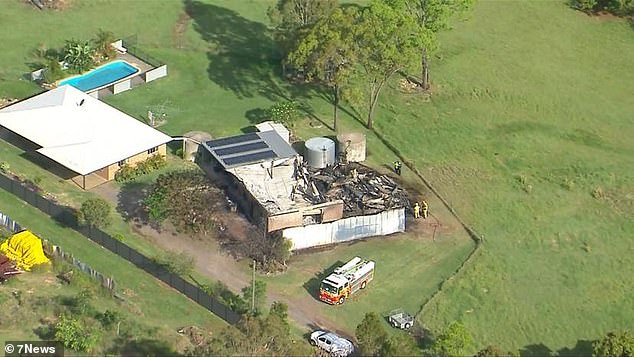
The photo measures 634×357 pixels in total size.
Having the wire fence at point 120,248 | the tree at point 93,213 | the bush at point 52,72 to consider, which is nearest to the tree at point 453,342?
the wire fence at point 120,248

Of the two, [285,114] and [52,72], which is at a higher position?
[285,114]

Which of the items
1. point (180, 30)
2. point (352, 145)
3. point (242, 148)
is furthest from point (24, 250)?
point (180, 30)

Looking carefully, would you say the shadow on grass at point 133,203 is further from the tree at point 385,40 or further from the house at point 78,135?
the tree at point 385,40

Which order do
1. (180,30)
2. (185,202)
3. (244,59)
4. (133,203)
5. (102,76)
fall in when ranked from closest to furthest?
(185,202), (133,203), (102,76), (244,59), (180,30)

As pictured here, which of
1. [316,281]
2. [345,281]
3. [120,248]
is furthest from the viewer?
[120,248]

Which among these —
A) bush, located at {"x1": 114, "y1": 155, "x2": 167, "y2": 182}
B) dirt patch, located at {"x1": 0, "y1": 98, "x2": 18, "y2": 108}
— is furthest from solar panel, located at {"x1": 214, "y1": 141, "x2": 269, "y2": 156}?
dirt patch, located at {"x1": 0, "y1": 98, "x2": 18, "y2": 108}

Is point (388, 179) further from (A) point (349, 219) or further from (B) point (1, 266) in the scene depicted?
(B) point (1, 266)

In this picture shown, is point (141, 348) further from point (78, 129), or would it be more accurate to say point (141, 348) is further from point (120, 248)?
point (78, 129)
